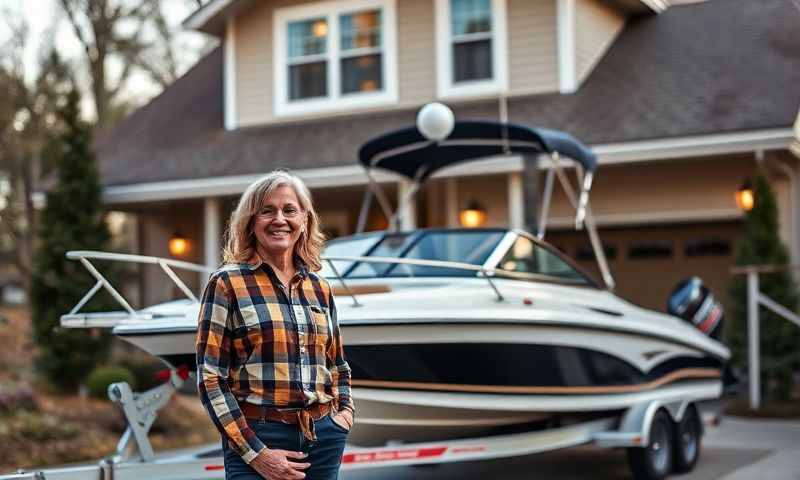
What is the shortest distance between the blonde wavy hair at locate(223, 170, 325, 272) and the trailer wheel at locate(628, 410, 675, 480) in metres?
4.71

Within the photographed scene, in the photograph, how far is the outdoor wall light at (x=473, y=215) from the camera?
44.9ft

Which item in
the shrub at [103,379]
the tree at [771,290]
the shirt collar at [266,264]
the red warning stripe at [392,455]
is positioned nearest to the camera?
the shirt collar at [266,264]

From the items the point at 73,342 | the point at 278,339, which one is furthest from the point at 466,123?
the point at 73,342

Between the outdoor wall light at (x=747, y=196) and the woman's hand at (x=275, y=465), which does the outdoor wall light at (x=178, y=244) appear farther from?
the woman's hand at (x=275, y=465)

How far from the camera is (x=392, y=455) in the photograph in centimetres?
633

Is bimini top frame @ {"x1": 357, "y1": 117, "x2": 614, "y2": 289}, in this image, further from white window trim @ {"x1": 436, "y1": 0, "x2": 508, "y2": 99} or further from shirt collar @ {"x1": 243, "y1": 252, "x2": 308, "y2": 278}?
shirt collar @ {"x1": 243, "y1": 252, "x2": 308, "y2": 278}

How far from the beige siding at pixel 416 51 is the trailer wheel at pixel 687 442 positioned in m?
6.70

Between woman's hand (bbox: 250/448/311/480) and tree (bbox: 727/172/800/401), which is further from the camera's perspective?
tree (bbox: 727/172/800/401)

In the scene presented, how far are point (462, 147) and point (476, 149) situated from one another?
0.12 meters

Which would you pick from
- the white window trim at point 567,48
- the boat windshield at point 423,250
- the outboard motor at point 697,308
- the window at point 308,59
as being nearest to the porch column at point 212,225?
the window at point 308,59

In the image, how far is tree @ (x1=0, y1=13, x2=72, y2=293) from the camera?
1859 cm

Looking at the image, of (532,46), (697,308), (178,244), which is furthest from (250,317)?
(178,244)

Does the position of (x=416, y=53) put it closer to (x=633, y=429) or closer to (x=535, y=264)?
(x=535, y=264)

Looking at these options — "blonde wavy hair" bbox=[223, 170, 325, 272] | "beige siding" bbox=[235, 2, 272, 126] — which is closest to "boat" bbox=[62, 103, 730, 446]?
"blonde wavy hair" bbox=[223, 170, 325, 272]
